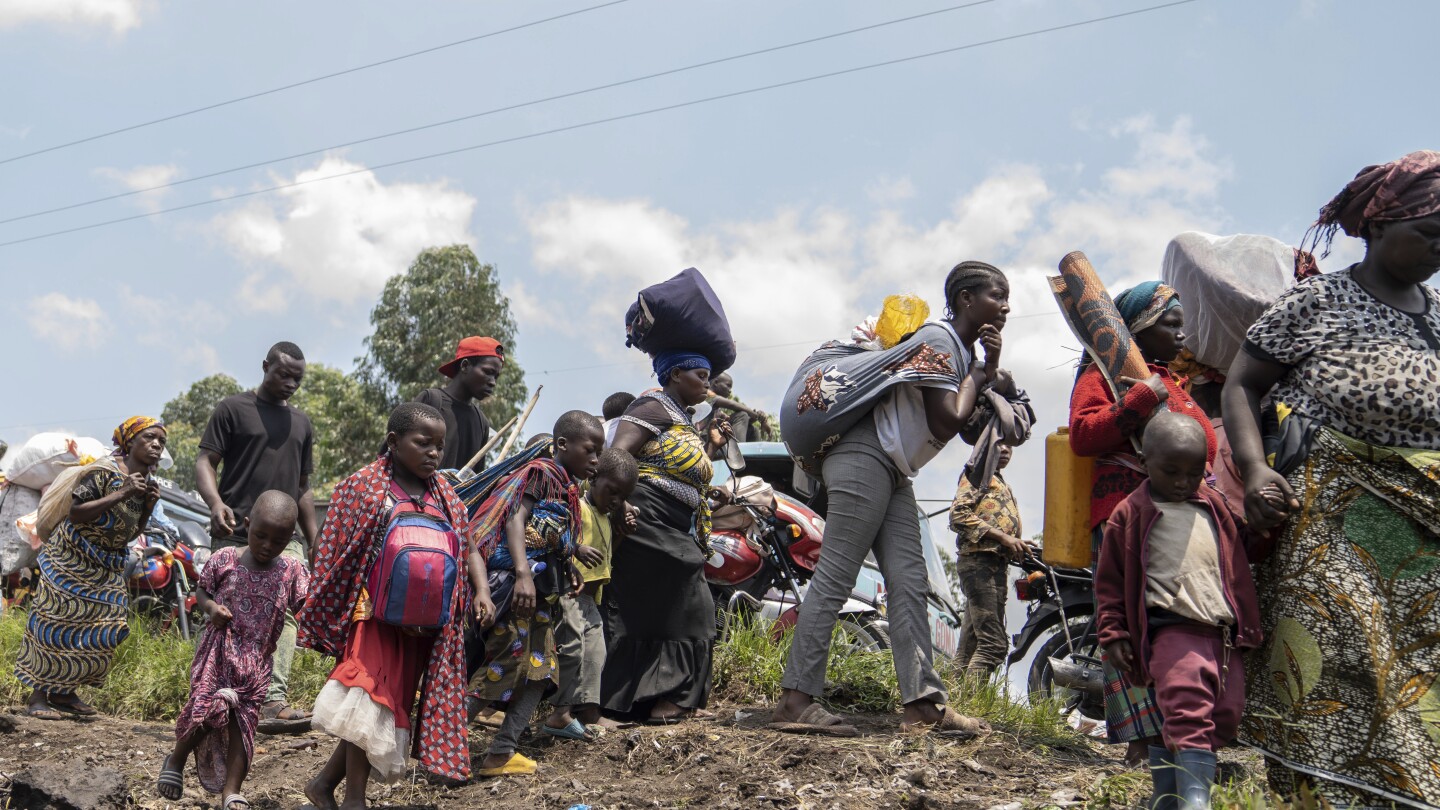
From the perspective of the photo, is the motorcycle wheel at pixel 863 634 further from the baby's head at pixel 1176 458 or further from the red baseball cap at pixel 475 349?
the baby's head at pixel 1176 458

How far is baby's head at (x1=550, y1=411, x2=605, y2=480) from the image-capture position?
5.61 m

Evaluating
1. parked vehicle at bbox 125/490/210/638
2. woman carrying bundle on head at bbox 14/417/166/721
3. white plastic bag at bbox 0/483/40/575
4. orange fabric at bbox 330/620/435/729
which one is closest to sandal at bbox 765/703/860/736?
orange fabric at bbox 330/620/435/729

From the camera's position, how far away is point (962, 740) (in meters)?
5.20

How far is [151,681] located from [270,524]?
2.76 m

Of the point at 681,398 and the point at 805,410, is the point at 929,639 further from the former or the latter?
the point at 681,398

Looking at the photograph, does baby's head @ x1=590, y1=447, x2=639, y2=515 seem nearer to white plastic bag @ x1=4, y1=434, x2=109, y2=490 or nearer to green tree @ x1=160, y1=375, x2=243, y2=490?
white plastic bag @ x1=4, y1=434, x2=109, y2=490

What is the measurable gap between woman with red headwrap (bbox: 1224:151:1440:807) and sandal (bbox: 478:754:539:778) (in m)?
2.81

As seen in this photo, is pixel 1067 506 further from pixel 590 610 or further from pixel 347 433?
pixel 347 433

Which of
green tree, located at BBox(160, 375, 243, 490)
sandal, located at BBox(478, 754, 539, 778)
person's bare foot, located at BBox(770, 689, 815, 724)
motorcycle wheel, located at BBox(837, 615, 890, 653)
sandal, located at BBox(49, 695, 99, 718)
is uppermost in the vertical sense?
green tree, located at BBox(160, 375, 243, 490)

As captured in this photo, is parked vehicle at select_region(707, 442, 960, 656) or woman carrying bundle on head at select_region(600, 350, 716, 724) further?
parked vehicle at select_region(707, 442, 960, 656)

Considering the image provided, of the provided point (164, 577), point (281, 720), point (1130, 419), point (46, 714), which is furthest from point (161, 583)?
point (1130, 419)

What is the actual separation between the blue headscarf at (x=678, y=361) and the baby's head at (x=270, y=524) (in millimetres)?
1901

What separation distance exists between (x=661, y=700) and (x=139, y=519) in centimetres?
296

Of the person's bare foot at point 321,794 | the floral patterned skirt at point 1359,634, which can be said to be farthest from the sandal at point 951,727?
the person's bare foot at point 321,794
